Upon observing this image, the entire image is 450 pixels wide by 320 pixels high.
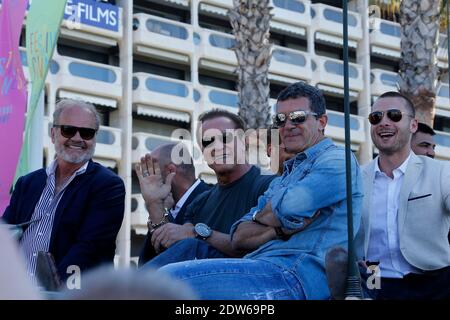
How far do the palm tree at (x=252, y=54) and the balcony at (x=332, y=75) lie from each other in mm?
26695

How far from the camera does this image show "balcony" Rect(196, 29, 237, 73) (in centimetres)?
3638

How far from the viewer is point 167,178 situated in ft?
16.6

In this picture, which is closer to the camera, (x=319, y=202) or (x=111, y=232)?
(x=319, y=202)

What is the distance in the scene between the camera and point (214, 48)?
3659cm

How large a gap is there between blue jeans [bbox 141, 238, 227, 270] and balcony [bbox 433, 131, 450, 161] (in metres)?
37.8

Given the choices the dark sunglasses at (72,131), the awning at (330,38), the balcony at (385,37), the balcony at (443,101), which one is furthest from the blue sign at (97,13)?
the dark sunglasses at (72,131)

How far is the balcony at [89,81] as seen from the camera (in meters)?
32.0

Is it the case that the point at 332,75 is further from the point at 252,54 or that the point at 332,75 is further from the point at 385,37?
the point at 252,54

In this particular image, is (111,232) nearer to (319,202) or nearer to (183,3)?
(319,202)

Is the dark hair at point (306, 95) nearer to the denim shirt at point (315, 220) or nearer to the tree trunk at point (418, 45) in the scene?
the denim shirt at point (315, 220)

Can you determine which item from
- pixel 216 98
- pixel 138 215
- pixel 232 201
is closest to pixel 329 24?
pixel 216 98

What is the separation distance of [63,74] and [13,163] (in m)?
26.3
